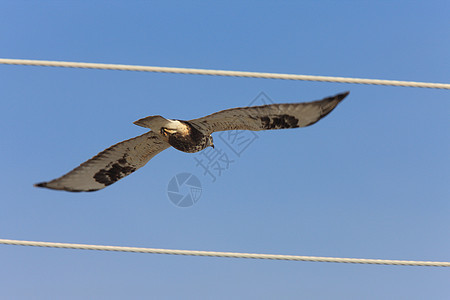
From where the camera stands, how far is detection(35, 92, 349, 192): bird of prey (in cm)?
732

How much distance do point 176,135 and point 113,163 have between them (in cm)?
172

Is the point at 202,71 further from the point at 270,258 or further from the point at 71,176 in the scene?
the point at 71,176

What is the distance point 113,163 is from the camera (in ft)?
33.5

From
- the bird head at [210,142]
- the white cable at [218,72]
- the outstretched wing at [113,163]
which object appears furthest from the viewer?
the bird head at [210,142]

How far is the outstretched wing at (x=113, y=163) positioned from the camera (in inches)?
380

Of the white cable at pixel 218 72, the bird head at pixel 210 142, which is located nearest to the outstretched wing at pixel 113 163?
the bird head at pixel 210 142

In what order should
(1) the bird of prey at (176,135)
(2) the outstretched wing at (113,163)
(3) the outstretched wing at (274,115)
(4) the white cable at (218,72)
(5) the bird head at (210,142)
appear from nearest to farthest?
(4) the white cable at (218,72) → (3) the outstretched wing at (274,115) → (1) the bird of prey at (176,135) → (2) the outstretched wing at (113,163) → (5) the bird head at (210,142)

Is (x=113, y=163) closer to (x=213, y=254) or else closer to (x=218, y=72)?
(x=213, y=254)

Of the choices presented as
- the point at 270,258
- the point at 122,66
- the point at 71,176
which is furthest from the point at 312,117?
the point at 71,176

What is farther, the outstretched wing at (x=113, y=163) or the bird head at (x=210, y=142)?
the bird head at (x=210, y=142)

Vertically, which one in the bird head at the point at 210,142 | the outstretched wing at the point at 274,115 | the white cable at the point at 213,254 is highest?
the bird head at the point at 210,142

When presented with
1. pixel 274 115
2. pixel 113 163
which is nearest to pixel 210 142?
A: pixel 113 163

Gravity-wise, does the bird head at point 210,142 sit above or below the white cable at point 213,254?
above

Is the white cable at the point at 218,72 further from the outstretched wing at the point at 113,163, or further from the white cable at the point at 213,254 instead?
the outstretched wing at the point at 113,163
